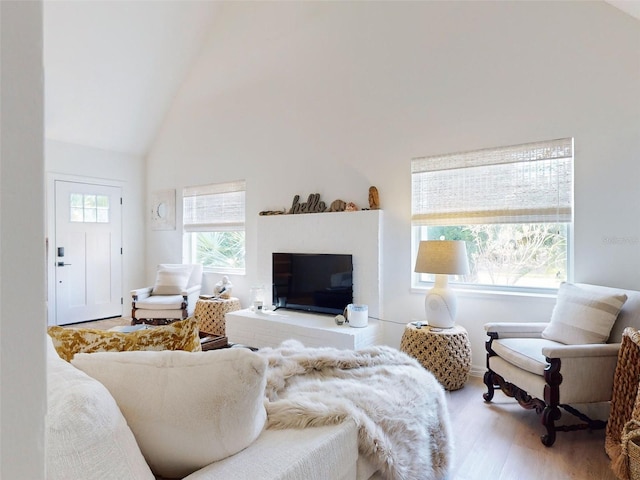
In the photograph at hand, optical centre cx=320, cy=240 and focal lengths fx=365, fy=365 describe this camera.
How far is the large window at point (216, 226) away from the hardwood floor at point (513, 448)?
3375 mm

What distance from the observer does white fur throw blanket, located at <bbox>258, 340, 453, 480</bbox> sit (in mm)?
1213

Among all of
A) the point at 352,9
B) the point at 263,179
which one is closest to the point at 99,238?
the point at 263,179

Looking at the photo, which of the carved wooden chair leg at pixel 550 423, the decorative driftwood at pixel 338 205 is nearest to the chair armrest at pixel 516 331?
the carved wooden chair leg at pixel 550 423

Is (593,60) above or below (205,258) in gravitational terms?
above

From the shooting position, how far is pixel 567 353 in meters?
2.12

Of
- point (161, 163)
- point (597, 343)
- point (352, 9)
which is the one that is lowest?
point (597, 343)

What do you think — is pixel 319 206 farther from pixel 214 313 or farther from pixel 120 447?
pixel 120 447

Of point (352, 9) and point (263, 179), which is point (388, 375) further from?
point (352, 9)

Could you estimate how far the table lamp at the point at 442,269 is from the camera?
287cm

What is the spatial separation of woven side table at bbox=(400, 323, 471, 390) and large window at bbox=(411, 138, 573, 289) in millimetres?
719

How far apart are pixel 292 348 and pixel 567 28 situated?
3.15 meters

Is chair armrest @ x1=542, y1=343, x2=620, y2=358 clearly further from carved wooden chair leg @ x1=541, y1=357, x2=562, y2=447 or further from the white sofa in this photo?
the white sofa

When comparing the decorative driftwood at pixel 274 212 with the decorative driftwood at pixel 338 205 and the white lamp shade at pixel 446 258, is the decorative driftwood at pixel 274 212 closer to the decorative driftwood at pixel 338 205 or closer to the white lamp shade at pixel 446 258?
the decorative driftwood at pixel 338 205

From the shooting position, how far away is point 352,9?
12.5ft
